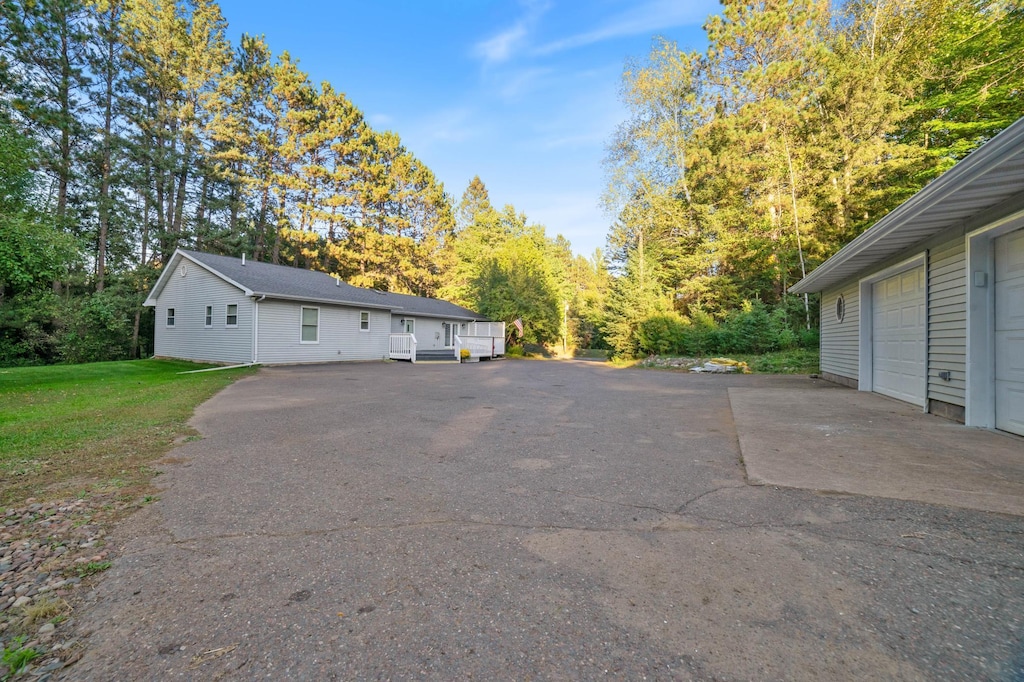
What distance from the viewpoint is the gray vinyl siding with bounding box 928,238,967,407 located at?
5355mm

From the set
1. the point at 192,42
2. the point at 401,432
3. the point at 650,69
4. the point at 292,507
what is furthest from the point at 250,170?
the point at 292,507

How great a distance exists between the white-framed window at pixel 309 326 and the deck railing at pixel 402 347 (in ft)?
11.5

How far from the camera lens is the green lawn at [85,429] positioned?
348cm

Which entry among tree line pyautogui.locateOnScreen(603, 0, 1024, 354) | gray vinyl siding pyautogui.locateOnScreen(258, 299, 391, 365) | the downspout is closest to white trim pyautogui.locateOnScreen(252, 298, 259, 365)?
the downspout

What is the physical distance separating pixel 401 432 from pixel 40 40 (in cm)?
2523

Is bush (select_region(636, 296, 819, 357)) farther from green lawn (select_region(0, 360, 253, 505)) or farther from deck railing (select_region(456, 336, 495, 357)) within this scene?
green lawn (select_region(0, 360, 253, 505))

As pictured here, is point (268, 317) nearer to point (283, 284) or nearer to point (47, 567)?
point (283, 284)

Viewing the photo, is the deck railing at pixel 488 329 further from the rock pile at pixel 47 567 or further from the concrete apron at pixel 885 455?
the rock pile at pixel 47 567

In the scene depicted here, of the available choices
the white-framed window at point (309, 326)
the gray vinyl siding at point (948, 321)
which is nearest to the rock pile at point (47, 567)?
the gray vinyl siding at point (948, 321)

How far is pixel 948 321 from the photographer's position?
18.6 feet

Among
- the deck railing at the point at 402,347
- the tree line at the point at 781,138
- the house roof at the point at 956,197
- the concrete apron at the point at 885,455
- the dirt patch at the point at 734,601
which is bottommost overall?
the dirt patch at the point at 734,601

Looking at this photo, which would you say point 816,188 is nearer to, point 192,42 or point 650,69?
point 650,69

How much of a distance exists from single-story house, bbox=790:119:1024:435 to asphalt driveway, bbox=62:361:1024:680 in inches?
128

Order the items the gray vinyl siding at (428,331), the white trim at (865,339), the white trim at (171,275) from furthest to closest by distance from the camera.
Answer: the gray vinyl siding at (428,331), the white trim at (171,275), the white trim at (865,339)
